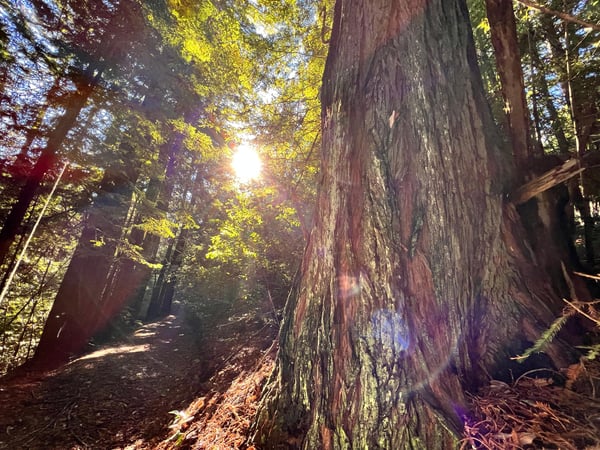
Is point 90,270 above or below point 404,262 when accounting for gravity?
above

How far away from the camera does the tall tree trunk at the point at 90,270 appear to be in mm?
5664

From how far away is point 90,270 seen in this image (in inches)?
253

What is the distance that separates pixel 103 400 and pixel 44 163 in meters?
3.92

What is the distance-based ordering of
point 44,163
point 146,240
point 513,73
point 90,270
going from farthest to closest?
point 146,240
point 90,270
point 44,163
point 513,73

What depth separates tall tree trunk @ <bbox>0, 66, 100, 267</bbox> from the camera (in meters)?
4.13

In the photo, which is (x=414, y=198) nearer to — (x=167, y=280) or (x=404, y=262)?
(x=404, y=262)

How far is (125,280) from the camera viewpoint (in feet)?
28.1

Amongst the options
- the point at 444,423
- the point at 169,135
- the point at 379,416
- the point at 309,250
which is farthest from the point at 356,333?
the point at 169,135

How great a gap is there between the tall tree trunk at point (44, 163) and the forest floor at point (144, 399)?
2254mm

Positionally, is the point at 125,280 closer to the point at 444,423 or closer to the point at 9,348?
the point at 9,348

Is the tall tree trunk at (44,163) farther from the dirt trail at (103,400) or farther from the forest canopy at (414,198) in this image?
the dirt trail at (103,400)

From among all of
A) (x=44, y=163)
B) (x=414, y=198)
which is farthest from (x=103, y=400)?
(x=414, y=198)

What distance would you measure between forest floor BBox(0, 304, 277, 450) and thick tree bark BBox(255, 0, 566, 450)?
931 mm

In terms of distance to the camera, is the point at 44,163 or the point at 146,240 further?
the point at 146,240
